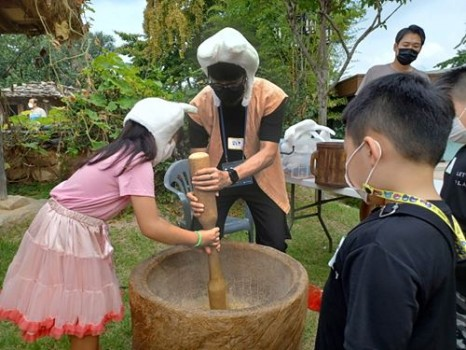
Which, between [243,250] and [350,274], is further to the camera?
[243,250]

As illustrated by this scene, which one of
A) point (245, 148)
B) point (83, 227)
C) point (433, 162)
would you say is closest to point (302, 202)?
point (245, 148)

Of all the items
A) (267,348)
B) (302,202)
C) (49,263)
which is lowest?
(302,202)

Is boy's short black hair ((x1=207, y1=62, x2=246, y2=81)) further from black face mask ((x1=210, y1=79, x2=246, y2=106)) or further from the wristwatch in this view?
the wristwatch

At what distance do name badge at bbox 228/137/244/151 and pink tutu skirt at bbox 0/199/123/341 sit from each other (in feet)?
2.76

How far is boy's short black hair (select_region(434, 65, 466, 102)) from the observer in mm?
1563

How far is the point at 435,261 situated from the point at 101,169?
4.00 feet

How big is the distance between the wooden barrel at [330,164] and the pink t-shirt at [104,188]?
64.5 inches

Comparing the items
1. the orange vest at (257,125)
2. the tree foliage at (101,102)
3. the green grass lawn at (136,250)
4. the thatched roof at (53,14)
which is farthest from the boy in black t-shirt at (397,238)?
the tree foliage at (101,102)

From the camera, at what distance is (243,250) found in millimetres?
1938

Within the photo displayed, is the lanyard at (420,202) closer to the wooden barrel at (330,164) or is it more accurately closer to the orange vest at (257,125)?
the orange vest at (257,125)

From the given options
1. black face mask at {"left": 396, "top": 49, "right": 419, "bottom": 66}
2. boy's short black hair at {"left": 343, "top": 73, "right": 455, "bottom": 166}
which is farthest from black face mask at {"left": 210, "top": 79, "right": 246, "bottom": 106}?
black face mask at {"left": 396, "top": 49, "right": 419, "bottom": 66}

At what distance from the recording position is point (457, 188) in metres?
1.60

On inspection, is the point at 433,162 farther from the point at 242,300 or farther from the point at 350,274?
the point at 242,300

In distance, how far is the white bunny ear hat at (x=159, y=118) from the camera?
158cm
